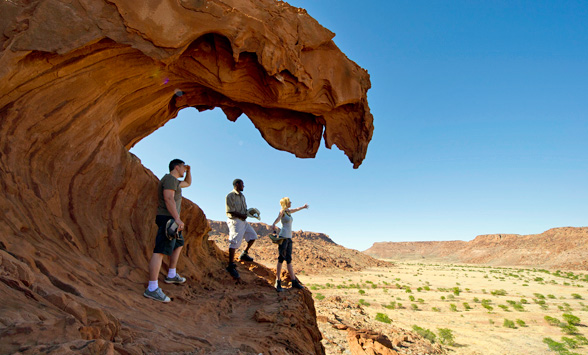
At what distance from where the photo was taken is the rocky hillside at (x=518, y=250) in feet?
210

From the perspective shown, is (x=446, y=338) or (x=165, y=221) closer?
(x=165, y=221)

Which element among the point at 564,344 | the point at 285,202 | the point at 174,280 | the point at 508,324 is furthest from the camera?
the point at 508,324

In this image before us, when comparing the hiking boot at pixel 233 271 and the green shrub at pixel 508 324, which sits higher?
the hiking boot at pixel 233 271

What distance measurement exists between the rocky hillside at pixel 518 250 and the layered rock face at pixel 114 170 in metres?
74.7

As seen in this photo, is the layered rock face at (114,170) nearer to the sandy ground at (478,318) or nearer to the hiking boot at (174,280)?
the hiking boot at (174,280)

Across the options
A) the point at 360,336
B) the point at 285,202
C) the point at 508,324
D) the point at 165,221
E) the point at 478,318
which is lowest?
the point at 478,318

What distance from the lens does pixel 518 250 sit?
78000 mm

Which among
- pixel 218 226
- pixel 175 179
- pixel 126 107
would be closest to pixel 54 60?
pixel 126 107

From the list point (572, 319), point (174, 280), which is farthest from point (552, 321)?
point (174, 280)

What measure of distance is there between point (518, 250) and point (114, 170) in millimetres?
98297

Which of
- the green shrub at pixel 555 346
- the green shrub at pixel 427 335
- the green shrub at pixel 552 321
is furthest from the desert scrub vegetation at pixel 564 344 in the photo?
the green shrub at pixel 427 335

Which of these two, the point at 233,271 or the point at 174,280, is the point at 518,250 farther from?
the point at 174,280

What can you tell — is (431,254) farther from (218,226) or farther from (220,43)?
(220,43)

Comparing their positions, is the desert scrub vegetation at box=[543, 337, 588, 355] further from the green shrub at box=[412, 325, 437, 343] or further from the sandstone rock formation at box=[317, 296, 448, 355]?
the sandstone rock formation at box=[317, 296, 448, 355]
